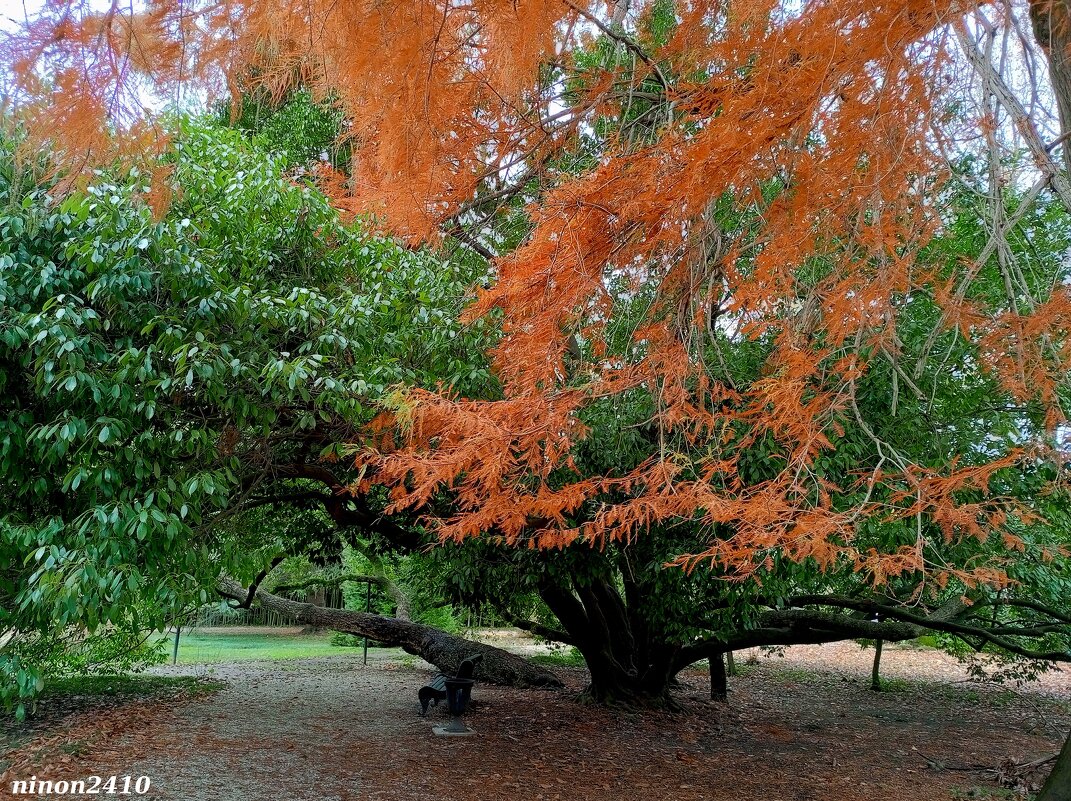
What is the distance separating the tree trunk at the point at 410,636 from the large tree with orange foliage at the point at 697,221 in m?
4.13

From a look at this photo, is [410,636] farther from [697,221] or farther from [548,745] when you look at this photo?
[697,221]

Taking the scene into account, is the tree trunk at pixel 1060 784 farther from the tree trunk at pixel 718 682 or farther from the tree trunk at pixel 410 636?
the tree trunk at pixel 410 636

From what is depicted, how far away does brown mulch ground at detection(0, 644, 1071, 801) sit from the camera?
5.08 meters

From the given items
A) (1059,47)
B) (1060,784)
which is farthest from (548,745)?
(1059,47)

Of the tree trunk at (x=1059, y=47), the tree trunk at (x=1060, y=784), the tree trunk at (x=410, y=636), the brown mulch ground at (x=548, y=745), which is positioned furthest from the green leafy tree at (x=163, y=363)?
the tree trunk at (x=410, y=636)

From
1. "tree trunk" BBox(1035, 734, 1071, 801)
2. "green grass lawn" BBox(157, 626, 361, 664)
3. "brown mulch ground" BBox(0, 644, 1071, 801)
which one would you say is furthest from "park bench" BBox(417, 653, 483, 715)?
"green grass lawn" BBox(157, 626, 361, 664)

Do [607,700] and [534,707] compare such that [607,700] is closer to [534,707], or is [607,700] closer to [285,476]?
[534,707]

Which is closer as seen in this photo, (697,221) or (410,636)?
(697,221)

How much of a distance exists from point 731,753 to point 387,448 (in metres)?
4.00

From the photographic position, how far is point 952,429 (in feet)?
17.5

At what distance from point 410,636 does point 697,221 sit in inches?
275

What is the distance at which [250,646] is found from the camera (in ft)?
45.0

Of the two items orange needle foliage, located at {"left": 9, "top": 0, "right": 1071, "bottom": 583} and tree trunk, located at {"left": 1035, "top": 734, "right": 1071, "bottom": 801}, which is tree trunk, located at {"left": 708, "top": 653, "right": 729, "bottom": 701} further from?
tree trunk, located at {"left": 1035, "top": 734, "right": 1071, "bottom": 801}

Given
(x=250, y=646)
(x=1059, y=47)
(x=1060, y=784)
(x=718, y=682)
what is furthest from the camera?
(x=250, y=646)
